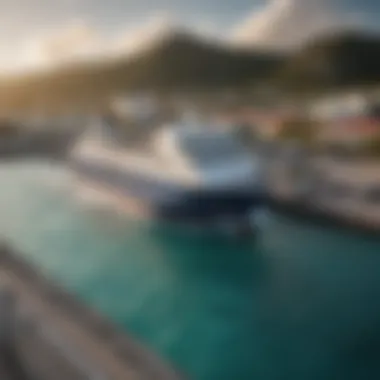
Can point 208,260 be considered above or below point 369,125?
below

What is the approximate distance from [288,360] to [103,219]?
0.42 meters

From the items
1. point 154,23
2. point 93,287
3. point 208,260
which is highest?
point 154,23

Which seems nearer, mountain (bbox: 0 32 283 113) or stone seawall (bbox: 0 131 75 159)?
mountain (bbox: 0 32 283 113)

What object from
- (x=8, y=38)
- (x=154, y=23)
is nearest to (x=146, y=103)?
(x=154, y=23)

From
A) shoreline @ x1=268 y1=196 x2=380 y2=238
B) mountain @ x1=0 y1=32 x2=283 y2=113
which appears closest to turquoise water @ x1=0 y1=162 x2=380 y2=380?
shoreline @ x1=268 y1=196 x2=380 y2=238

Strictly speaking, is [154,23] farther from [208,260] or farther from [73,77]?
[208,260]

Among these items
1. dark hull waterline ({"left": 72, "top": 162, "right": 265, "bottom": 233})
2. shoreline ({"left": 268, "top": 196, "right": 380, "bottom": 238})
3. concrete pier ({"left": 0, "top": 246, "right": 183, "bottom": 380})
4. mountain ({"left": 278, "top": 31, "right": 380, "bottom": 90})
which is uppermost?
mountain ({"left": 278, "top": 31, "right": 380, "bottom": 90})

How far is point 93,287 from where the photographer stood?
47.1 inches

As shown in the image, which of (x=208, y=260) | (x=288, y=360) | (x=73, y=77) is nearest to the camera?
(x=288, y=360)

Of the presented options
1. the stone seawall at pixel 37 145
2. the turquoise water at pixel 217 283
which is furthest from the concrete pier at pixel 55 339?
the stone seawall at pixel 37 145

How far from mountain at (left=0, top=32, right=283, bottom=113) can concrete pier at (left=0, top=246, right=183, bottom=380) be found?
0.31m

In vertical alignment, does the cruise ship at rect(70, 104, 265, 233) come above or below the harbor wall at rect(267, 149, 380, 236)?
below

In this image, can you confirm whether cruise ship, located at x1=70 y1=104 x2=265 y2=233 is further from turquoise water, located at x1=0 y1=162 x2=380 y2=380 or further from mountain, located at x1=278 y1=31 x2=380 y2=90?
mountain, located at x1=278 y1=31 x2=380 y2=90

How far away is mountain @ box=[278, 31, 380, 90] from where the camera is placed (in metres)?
1.04
